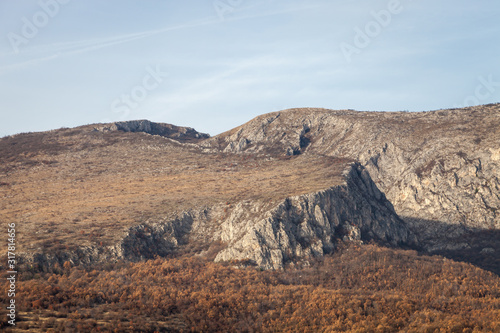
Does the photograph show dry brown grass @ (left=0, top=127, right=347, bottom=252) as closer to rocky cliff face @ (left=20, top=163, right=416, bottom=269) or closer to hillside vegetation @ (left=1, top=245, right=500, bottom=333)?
rocky cliff face @ (left=20, top=163, right=416, bottom=269)

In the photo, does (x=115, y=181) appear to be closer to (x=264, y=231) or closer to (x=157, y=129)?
(x=264, y=231)

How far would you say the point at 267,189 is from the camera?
68.9m

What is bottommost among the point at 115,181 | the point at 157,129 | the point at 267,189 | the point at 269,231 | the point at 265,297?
the point at 265,297

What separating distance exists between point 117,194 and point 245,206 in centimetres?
2570

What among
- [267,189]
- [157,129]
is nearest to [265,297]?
[267,189]

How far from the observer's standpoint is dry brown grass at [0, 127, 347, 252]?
57062 mm

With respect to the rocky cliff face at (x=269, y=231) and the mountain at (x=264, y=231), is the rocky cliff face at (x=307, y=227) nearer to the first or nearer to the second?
the rocky cliff face at (x=269, y=231)

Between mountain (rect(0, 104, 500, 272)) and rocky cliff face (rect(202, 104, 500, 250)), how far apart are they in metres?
0.30

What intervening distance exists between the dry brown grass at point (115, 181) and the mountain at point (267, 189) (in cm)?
32

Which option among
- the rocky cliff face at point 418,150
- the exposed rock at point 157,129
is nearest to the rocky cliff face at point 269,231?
the rocky cliff face at point 418,150

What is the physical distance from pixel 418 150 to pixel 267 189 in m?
47.6

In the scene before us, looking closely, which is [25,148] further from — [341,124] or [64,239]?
[341,124]

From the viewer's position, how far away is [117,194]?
7244cm

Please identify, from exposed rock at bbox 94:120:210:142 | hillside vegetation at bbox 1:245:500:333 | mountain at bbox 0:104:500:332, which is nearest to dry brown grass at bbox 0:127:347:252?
mountain at bbox 0:104:500:332
